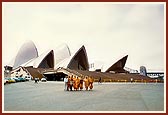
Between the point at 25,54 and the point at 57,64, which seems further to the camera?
the point at 25,54

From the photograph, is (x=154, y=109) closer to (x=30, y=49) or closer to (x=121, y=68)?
(x=121, y=68)

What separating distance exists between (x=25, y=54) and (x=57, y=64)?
7.04 m

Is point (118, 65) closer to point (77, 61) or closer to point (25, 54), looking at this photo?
point (77, 61)

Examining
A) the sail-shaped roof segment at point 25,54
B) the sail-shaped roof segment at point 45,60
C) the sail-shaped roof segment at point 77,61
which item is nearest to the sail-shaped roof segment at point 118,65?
the sail-shaped roof segment at point 77,61

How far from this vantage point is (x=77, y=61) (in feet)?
123

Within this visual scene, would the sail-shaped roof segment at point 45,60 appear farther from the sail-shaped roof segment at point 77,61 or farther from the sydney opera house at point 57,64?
the sail-shaped roof segment at point 77,61

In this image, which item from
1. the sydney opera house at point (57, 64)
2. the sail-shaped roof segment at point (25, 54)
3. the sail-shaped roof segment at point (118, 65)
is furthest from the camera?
the sail-shaped roof segment at point (25, 54)

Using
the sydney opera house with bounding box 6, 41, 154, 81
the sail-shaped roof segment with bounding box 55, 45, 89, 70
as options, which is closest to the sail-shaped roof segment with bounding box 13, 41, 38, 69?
the sydney opera house with bounding box 6, 41, 154, 81

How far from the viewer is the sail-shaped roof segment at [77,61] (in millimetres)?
35656

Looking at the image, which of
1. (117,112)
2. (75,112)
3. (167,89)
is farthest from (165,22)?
(75,112)

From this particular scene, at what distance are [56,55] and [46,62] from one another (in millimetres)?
2097

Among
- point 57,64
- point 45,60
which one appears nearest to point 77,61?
point 57,64

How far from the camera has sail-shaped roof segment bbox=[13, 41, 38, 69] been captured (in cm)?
4175

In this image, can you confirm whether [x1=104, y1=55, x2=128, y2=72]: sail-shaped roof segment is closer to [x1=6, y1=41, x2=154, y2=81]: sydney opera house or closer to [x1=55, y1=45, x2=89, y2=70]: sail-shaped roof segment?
[x1=6, y1=41, x2=154, y2=81]: sydney opera house
